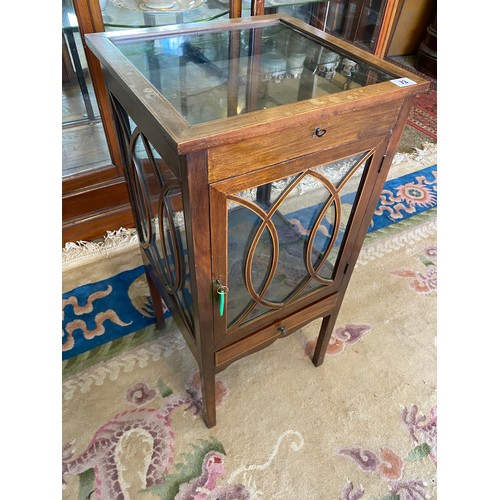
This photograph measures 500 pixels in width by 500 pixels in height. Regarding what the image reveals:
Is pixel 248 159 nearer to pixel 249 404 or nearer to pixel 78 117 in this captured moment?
pixel 249 404

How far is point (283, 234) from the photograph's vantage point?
0.62 metres

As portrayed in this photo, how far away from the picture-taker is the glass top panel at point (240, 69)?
502 mm

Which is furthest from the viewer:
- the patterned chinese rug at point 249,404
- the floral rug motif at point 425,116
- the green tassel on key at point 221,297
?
the floral rug motif at point 425,116

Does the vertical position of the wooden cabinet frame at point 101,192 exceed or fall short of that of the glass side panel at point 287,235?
it falls short

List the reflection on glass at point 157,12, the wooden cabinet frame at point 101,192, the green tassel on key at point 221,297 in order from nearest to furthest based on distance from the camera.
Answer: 1. the green tassel on key at point 221,297
2. the reflection on glass at point 157,12
3. the wooden cabinet frame at point 101,192

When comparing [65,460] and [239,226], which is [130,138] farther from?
[65,460]

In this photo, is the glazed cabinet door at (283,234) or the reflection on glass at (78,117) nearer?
the glazed cabinet door at (283,234)

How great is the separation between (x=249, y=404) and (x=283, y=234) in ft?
1.45

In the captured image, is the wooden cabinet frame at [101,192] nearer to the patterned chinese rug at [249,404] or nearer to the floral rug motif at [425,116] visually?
the patterned chinese rug at [249,404]

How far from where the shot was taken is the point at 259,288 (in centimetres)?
64

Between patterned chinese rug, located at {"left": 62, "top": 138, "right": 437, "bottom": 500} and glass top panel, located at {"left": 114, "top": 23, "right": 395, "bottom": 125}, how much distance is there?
63 cm

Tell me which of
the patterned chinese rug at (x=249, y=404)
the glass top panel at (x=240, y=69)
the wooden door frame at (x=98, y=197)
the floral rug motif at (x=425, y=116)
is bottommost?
the patterned chinese rug at (x=249, y=404)

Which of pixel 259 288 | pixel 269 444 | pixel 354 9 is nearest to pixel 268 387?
pixel 269 444

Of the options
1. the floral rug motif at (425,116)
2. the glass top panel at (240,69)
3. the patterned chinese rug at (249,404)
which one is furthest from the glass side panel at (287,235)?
the floral rug motif at (425,116)
